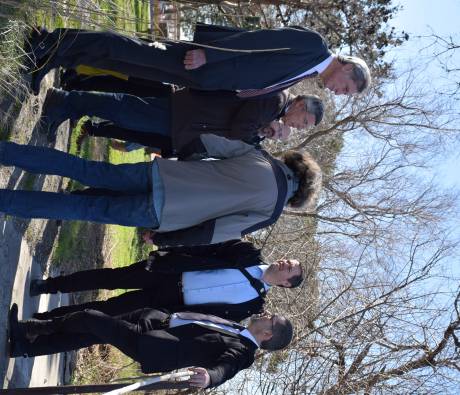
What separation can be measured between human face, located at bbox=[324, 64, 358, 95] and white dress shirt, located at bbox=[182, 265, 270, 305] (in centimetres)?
169

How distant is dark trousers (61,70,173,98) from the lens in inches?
209

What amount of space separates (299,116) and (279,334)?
6.27 feet

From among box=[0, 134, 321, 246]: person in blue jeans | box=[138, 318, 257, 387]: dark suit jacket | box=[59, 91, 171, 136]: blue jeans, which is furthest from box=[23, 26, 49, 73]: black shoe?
box=[138, 318, 257, 387]: dark suit jacket

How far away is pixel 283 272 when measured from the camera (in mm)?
4863

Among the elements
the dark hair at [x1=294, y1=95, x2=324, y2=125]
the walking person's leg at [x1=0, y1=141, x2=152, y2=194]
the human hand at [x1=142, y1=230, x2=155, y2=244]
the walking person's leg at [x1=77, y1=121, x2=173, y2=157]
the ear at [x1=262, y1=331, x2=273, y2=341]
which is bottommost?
the ear at [x1=262, y1=331, x2=273, y2=341]

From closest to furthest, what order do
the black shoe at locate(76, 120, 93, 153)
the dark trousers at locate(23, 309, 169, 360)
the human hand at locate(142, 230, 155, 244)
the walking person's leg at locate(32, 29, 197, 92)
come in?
the walking person's leg at locate(32, 29, 197, 92) < the dark trousers at locate(23, 309, 169, 360) < the human hand at locate(142, 230, 155, 244) < the black shoe at locate(76, 120, 93, 153)

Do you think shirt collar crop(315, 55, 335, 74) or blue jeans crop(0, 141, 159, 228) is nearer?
blue jeans crop(0, 141, 159, 228)

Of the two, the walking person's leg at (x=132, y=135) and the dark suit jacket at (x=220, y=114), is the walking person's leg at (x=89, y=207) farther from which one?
the walking person's leg at (x=132, y=135)

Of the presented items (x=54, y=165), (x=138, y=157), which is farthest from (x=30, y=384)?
(x=138, y=157)

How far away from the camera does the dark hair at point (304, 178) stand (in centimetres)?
422

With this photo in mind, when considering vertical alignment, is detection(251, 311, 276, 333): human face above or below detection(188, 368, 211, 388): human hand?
above

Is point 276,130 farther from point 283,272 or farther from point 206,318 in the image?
point 206,318

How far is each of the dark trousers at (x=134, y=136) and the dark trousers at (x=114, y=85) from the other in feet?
1.30

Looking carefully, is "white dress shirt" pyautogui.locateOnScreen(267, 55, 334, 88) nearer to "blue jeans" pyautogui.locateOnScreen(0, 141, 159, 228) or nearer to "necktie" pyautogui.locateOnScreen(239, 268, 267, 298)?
"blue jeans" pyautogui.locateOnScreen(0, 141, 159, 228)
